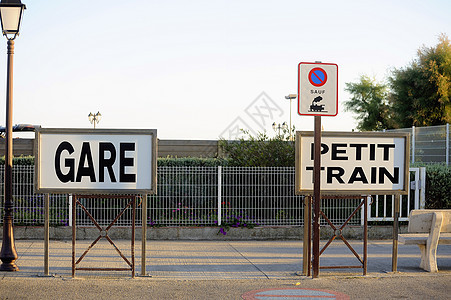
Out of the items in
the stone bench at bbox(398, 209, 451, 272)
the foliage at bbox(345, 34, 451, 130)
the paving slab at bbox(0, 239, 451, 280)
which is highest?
the foliage at bbox(345, 34, 451, 130)

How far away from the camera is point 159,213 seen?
13.1m

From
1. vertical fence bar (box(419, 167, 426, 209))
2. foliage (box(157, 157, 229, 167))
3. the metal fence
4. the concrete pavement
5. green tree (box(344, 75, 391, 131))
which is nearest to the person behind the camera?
the concrete pavement

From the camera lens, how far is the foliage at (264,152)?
14.7 meters

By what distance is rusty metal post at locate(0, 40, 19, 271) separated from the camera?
895 cm

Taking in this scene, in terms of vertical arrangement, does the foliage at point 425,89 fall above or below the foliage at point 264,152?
above

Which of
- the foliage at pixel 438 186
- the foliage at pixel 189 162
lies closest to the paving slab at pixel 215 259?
the foliage at pixel 438 186

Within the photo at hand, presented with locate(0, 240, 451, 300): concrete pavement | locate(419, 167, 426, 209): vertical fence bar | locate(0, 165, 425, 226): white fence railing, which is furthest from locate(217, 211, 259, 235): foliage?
locate(419, 167, 426, 209): vertical fence bar

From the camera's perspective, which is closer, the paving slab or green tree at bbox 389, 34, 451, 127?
the paving slab

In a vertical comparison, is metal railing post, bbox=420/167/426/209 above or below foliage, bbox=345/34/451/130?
below

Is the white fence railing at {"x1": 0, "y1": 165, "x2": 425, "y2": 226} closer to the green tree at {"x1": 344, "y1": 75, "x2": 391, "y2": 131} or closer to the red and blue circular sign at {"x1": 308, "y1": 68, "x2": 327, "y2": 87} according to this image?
the red and blue circular sign at {"x1": 308, "y1": 68, "x2": 327, "y2": 87}

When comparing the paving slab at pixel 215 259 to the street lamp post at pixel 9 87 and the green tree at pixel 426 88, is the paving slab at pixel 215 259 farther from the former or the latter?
the green tree at pixel 426 88

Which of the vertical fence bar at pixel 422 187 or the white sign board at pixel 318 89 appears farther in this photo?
the vertical fence bar at pixel 422 187

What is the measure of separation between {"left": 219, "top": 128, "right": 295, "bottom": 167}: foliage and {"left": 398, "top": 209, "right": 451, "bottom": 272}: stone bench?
5324 mm

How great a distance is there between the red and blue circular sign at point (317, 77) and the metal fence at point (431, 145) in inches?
446
